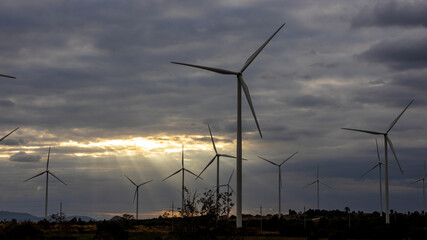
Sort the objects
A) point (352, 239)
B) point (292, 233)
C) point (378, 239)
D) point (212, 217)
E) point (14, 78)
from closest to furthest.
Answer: point (212, 217) → point (14, 78) → point (378, 239) → point (352, 239) → point (292, 233)

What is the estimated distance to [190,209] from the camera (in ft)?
204

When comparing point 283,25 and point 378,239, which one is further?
point 378,239

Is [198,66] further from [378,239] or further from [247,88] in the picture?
[378,239]

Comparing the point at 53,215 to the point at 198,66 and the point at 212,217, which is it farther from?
the point at 212,217

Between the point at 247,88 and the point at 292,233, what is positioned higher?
the point at 247,88

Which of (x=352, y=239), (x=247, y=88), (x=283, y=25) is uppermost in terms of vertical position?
(x=283, y=25)

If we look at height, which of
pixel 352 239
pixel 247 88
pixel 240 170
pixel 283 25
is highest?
pixel 283 25

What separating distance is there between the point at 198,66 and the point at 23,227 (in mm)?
31150

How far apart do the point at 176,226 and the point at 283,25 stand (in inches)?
1226

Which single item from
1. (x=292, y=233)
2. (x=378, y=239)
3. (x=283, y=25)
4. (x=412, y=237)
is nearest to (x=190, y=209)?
(x=283, y=25)

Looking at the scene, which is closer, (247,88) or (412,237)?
(247,88)

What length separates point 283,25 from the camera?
7644 cm

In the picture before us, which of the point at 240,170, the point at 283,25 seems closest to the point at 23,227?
the point at 240,170

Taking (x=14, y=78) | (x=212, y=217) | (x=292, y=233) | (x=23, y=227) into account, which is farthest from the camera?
(x=292, y=233)
